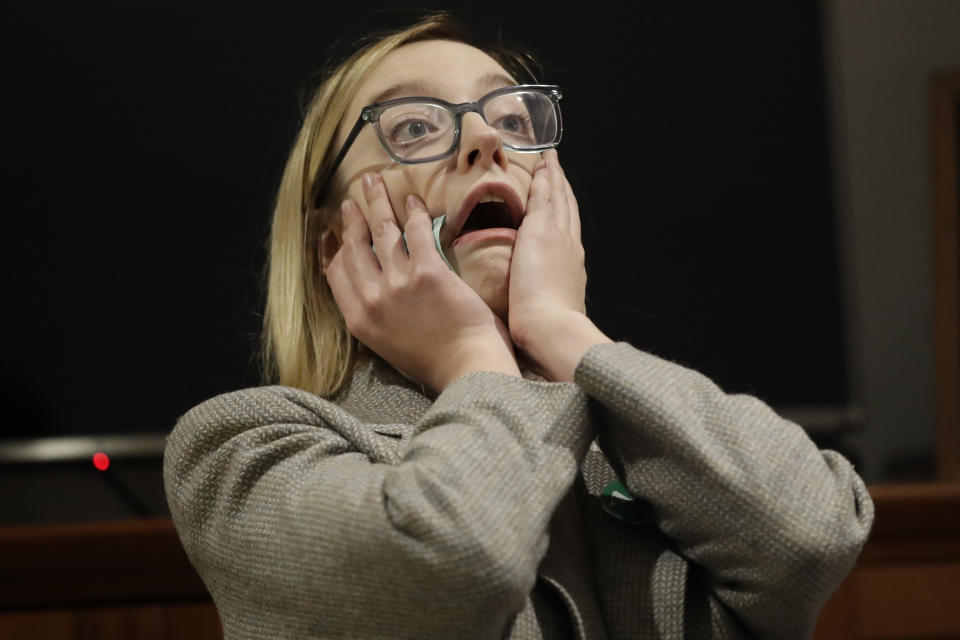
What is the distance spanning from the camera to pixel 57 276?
212cm

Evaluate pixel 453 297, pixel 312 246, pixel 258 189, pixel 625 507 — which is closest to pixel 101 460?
pixel 258 189

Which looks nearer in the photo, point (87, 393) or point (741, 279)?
point (87, 393)

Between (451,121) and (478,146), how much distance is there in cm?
6

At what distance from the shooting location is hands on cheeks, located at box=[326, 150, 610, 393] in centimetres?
99

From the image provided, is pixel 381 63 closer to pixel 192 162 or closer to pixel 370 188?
pixel 370 188

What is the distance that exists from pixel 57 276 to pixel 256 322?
0.40 m

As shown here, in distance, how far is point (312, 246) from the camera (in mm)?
1295

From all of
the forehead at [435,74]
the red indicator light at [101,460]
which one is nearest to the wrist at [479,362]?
the forehead at [435,74]

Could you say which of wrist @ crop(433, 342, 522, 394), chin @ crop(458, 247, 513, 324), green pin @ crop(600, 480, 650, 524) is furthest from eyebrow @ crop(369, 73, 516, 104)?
green pin @ crop(600, 480, 650, 524)

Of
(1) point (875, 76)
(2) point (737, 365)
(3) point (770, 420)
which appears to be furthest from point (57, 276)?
(1) point (875, 76)

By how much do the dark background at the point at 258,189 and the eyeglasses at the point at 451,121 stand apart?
0.95 m

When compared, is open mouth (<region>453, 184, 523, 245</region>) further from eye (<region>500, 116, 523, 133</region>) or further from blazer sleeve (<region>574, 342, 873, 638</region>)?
blazer sleeve (<region>574, 342, 873, 638</region>)

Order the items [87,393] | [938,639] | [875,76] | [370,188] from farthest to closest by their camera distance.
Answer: [875,76] → [87,393] → [938,639] → [370,188]

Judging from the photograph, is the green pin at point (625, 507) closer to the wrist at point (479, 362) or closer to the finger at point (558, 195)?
the wrist at point (479, 362)
